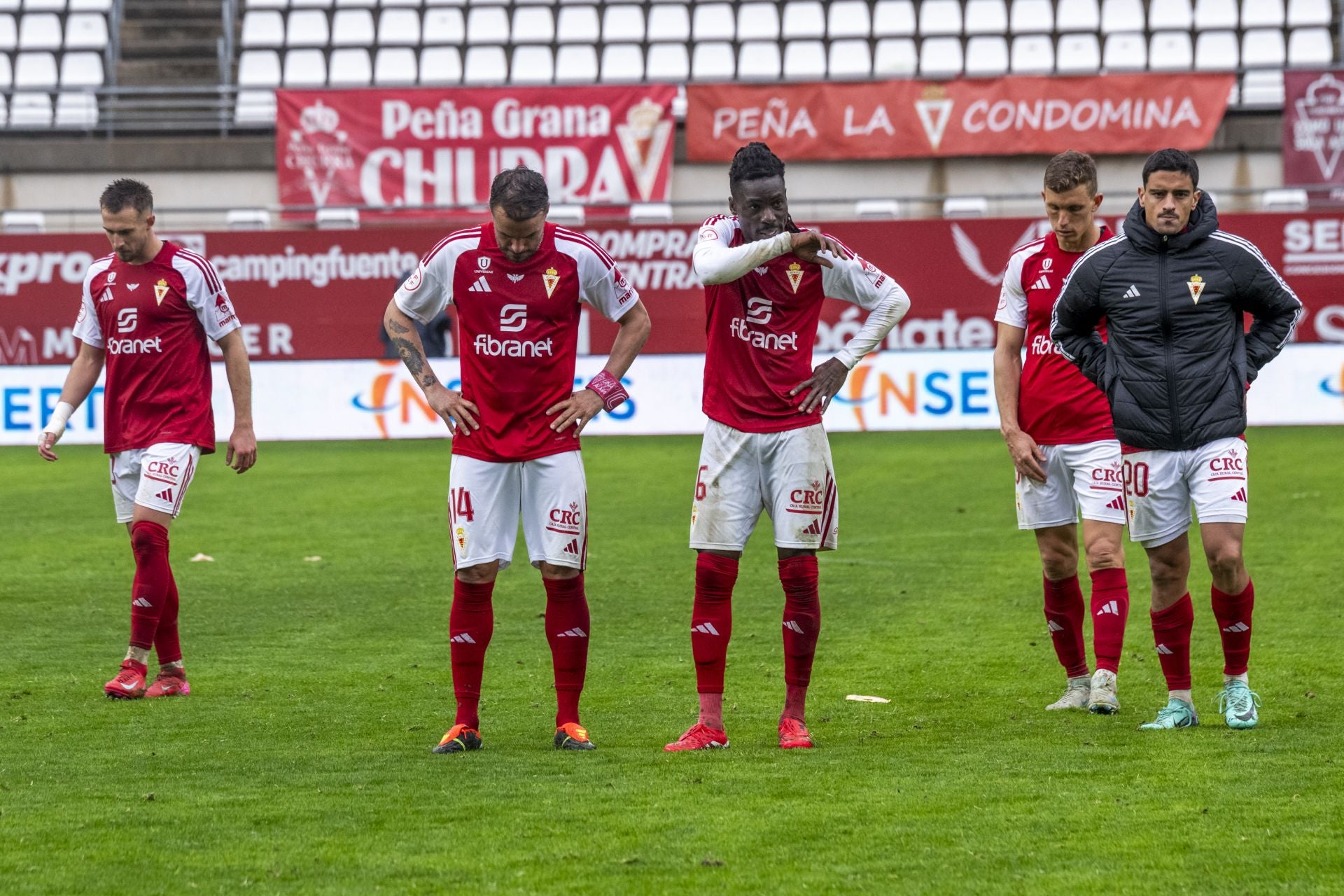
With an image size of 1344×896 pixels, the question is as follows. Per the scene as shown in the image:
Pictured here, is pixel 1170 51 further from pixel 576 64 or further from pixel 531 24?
pixel 531 24

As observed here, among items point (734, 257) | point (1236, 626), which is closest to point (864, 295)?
point (734, 257)

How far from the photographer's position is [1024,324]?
682 cm

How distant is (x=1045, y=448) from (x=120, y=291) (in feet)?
12.9

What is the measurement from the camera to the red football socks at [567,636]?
6082mm

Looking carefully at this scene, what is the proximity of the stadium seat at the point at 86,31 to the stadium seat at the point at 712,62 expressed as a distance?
907cm

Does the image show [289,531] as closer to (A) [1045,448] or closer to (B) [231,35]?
(A) [1045,448]

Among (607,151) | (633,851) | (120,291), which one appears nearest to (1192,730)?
(633,851)

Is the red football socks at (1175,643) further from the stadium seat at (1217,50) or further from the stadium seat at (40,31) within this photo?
the stadium seat at (40,31)

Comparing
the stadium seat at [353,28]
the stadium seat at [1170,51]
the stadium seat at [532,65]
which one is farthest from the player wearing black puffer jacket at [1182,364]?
the stadium seat at [353,28]

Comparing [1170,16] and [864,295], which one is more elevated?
[1170,16]

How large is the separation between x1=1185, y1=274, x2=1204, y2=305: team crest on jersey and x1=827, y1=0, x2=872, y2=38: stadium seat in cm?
2091

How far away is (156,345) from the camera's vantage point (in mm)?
7395

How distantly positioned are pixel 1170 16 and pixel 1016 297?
809 inches

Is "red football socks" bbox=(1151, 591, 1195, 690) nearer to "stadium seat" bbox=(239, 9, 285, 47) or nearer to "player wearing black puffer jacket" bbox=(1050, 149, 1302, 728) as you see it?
"player wearing black puffer jacket" bbox=(1050, 149, 1302, 728)
